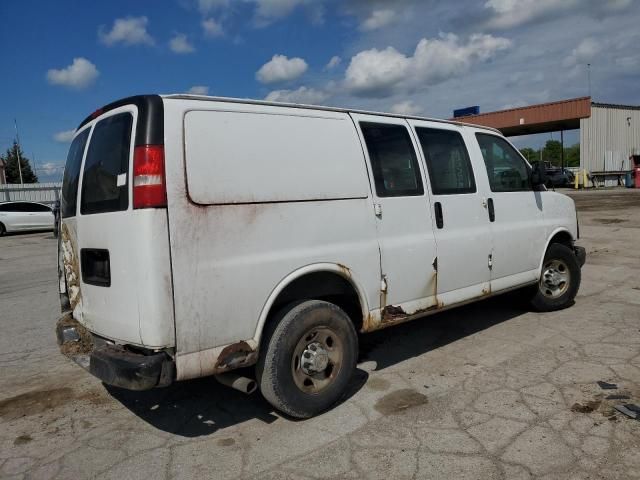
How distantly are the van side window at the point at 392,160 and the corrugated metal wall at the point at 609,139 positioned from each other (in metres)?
36.1

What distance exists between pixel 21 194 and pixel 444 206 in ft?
110

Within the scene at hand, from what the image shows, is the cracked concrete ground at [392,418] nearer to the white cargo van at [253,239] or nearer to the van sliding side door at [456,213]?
the white cargo van at [253,239]

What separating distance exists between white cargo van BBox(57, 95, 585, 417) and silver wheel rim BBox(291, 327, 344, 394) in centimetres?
1

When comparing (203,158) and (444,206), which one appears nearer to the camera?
(203,158)

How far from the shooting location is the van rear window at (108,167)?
3.00m

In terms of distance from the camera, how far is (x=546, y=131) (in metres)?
43.7

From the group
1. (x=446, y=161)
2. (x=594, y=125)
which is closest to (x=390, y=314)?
(x=446, y=161)

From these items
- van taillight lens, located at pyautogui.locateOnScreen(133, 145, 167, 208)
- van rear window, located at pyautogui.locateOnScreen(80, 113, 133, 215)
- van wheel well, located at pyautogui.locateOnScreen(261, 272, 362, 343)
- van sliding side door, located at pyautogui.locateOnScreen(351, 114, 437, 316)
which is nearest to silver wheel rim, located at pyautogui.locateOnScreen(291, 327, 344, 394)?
van wheel well, located at pyautogui.locateOnScreen(261, 272, 362, 343)

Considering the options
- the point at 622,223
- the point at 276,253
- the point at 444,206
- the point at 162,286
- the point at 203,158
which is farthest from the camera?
the point at 622,223

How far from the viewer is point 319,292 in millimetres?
3645

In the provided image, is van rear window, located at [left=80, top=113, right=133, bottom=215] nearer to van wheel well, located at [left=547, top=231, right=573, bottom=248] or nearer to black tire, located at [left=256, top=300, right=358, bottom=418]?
black tire, located at [left=256, top=300, right=358, bottom=418]

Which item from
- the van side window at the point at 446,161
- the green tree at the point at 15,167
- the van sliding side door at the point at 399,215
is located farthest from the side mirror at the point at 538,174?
the green tree at the point at 15,167

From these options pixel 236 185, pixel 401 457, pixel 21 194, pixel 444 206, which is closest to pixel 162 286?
pixel 236 185

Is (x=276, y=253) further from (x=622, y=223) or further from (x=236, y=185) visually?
(x=622, y=223)
